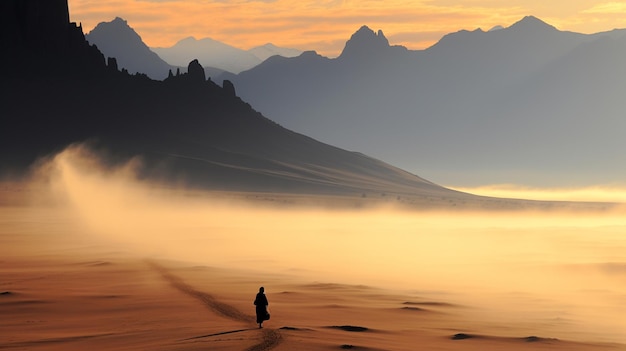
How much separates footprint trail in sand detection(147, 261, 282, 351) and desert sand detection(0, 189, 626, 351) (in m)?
0.05

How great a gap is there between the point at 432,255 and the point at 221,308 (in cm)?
4292

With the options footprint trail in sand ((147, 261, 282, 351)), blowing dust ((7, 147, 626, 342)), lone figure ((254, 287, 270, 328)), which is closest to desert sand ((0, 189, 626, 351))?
footprint trail in sand ((147, 261, 282, 351))

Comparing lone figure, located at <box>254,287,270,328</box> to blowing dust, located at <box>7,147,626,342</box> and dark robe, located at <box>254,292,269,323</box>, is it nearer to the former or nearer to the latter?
dark robe, located at <box>254,292,269,323</box>

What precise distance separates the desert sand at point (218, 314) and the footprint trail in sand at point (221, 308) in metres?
0.05

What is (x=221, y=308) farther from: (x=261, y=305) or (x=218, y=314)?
(x=261, y=305)

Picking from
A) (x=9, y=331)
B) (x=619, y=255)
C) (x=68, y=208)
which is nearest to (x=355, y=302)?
(x=9, y=331)

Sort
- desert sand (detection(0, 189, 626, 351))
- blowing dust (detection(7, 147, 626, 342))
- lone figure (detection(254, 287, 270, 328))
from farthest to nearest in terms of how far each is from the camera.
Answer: blowing dust (detection(7, 147, 626, 342))
lone figure (detection(254, 287, 270, 328))
desert sand (detection(0, 189, 626, 351))

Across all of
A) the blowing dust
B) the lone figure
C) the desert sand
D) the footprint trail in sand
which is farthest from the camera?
the blowing dust

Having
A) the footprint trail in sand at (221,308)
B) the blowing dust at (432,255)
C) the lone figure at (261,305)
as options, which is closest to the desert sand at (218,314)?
the footprint trail in sand at (221,308)

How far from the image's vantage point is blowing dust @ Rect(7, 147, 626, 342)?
56497mm

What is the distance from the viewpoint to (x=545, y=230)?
454ft

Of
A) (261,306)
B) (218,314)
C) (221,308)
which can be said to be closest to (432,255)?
(221,308)

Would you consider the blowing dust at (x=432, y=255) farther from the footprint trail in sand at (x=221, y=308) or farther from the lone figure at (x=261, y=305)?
the lone figure at (x=261, y=305)

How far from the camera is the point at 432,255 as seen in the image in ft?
294
